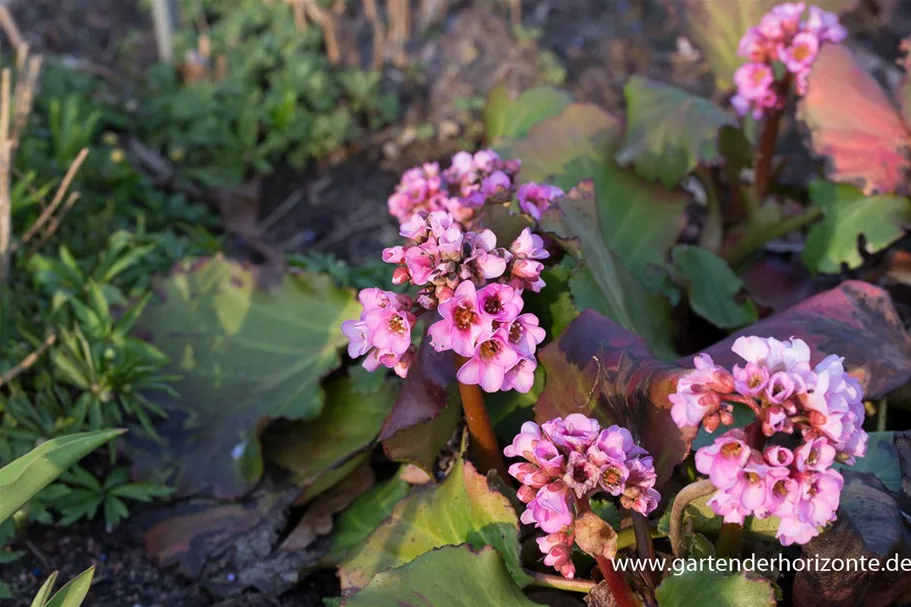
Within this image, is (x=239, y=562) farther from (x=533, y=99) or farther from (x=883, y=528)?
(x=533, y=99)

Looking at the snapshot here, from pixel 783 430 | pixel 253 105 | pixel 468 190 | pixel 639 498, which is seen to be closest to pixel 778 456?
pixel 783 430

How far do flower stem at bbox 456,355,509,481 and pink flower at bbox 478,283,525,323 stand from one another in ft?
0.57

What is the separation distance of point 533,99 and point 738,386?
1616 mm

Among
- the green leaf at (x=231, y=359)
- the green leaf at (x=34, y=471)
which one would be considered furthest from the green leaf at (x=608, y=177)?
the green leaf at (x=34, y=471)

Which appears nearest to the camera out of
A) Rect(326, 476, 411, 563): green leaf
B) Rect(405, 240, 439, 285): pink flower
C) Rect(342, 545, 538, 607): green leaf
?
Rect(405, 240, 439, 285): pink flower

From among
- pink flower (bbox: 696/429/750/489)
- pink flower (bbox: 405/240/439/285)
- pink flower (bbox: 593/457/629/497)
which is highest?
pink flower (bbox: 405/240/439/285)

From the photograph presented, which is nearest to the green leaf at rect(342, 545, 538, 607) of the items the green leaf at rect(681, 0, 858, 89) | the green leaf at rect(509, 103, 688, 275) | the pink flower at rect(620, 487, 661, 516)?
the pink flower at rect(620, 487, 661, 516)

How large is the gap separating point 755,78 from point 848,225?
1.48 ft

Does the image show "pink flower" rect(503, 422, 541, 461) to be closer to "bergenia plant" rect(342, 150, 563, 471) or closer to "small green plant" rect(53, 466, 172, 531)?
"bergenia plant" rect(342, 150, 563, 471)

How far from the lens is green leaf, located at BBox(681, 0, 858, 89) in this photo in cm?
267

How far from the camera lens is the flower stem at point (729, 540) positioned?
1.54m

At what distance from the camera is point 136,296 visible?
240cm

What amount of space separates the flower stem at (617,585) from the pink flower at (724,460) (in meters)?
0.27

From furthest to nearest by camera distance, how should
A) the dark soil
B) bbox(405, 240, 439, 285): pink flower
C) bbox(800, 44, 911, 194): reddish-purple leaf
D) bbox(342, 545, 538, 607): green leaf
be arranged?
the dark soil → bbox(800, 44, 911, 194): reddish-purple leaf → bbox(342, 545, 538, 607): green leaf → bbox(405, 240, 439, 285): pink flower
